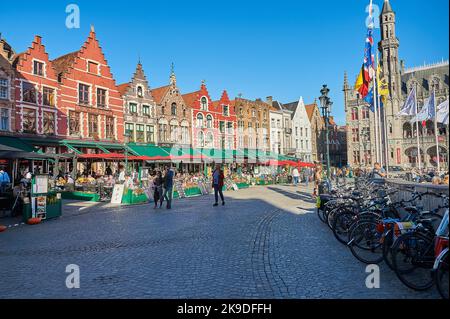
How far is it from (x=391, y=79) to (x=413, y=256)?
193ft

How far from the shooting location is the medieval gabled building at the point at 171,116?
34.3 meters

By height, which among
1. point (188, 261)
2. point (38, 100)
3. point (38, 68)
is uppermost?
point (38, 68)

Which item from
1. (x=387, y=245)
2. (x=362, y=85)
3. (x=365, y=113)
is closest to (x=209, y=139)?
(x=362, y=85)

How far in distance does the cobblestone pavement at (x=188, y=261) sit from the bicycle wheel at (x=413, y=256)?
0.81 feet

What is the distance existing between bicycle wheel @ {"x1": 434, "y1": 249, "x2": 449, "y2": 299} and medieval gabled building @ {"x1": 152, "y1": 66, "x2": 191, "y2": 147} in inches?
1231

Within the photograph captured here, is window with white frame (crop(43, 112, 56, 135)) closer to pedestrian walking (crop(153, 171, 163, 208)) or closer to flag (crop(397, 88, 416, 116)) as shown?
Answer: pedestrian walking (crop(153, 171, 163, 208))

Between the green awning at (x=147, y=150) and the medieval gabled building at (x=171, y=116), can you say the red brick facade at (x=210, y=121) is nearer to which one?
the medieval gabled building at (x=171, y=116)

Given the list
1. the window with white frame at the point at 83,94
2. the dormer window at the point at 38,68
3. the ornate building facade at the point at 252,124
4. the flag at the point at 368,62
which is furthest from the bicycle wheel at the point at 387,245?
the ornate building facade at the point at 252,124

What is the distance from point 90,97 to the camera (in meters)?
28.8

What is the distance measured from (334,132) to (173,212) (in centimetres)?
6213

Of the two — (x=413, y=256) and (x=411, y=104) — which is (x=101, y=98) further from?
(x=413, y=256)

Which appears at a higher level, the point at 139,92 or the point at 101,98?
the point at 139,92

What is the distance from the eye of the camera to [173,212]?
42.1 feet
